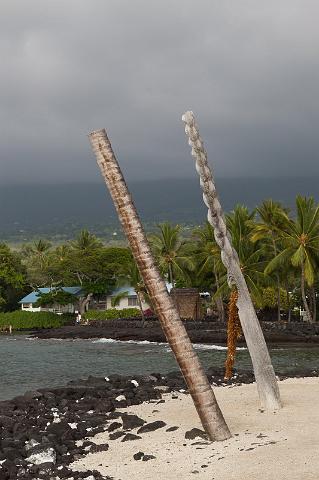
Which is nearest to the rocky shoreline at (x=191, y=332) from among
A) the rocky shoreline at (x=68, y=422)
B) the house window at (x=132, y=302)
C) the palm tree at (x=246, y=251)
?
the palm tree at (x=246, y=251)

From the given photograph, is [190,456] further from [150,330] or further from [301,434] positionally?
[150,330]

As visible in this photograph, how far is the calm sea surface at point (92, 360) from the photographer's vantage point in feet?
113

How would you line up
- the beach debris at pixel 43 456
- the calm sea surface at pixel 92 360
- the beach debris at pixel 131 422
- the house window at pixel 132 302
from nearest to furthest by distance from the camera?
1. the beach debris at pixel 43 456
2. the beach debris at pixel 131 422
3. the calm sea surface at pixel 92 360
4. the house window at pixel 132 302

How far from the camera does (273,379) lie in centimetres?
1513

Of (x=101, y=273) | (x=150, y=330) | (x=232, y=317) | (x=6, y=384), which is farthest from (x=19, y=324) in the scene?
(x=232, y=317)

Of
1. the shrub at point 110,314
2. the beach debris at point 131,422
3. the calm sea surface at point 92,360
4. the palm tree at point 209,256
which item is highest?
the palm tree at point 209,256

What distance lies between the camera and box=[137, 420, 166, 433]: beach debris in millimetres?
14008

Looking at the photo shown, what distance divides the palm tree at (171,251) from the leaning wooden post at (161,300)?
58.6 m

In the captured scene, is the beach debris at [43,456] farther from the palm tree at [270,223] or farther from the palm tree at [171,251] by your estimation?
the palm tree at [171,251]

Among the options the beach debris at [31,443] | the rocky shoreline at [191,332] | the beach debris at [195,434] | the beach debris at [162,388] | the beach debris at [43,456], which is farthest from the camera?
the rocky shoreline at [191,332]

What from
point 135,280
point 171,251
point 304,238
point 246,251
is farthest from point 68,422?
point 171,251

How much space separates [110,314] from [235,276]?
234 ft

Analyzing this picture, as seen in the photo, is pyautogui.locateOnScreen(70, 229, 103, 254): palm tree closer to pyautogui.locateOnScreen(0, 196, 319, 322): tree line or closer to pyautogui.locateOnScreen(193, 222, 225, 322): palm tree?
pyautogui.locateOnScreen(0, 196, 319, 322): tree line

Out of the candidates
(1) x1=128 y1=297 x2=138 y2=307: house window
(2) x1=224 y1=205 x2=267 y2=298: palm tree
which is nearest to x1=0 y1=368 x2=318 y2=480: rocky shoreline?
(2) x1=224 y1=205 x2=267 y2=298: palm tree
